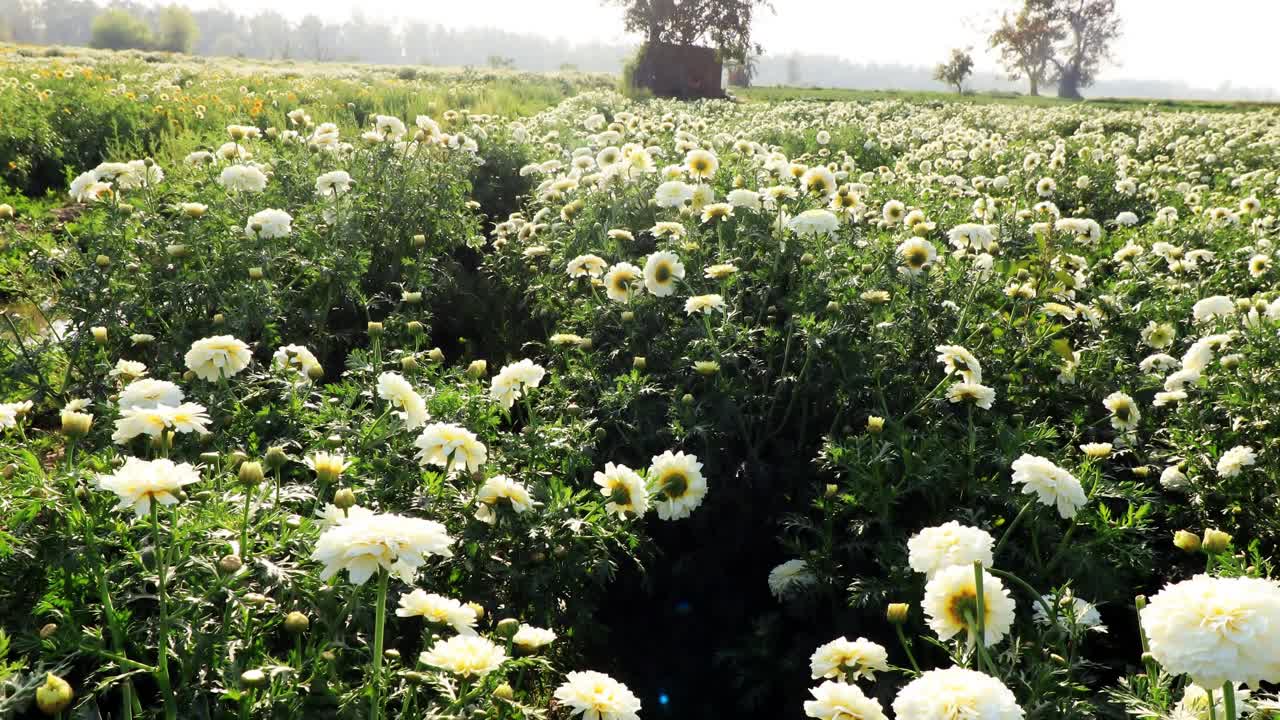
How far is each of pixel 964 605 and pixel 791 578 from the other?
1.10 metres

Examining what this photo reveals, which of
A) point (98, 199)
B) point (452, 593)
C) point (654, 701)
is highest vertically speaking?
point (98, 199)

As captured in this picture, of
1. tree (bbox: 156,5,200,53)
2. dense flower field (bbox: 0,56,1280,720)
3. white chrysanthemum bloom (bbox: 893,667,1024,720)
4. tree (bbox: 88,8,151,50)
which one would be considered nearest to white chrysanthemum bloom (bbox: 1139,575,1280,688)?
dense flower field (bbox: 0,56,1280,720)

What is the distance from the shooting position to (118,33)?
8200 centimetres

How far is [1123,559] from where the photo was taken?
2.60 metres

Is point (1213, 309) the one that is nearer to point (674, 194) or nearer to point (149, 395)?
point (674, 194)

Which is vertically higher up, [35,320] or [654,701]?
[35,320]

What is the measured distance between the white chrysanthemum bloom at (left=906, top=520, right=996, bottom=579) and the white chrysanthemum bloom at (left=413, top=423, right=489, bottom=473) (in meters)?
1.18

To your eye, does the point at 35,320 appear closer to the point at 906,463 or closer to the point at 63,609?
the point at 63,609

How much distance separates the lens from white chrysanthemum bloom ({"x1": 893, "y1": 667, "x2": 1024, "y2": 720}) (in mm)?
1356

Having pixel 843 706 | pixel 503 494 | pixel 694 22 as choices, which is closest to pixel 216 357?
pixel 503 494

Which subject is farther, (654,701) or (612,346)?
(612,346)

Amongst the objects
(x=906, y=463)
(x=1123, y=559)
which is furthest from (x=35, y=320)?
(x=1123, y=559)

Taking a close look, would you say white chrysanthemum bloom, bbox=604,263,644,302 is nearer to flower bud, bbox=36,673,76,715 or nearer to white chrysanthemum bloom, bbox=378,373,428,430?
white chrysanthemum bloom, bbox=378,373,428,430

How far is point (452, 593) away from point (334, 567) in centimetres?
93
